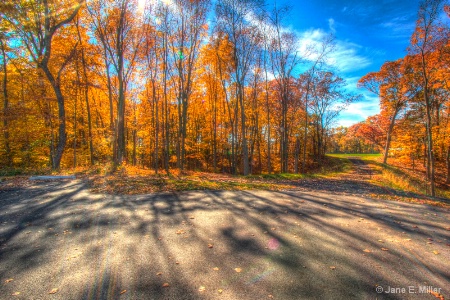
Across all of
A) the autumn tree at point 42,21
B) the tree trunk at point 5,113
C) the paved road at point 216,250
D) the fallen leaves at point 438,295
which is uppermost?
the autumn tree at point 42,21

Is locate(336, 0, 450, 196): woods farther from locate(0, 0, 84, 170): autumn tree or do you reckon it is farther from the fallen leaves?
locate(0, 0, 84, 170): autumn tree

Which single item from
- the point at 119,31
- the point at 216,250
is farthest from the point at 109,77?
the point at 216,250

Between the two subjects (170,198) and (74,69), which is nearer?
(170,198)

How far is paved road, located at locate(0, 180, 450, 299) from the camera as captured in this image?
8.98 feet

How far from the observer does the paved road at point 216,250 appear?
274 centimetres

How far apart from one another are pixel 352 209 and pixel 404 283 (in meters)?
3.72

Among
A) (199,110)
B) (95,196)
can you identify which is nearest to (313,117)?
(199,110)

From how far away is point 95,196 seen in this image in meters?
7.05

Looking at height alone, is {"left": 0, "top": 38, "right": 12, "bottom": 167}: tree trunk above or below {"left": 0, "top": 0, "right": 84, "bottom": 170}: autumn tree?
below

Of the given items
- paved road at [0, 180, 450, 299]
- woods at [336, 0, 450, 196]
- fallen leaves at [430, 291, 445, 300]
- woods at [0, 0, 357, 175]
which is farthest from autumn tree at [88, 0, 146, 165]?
woods at [336, 0, 450, 196]

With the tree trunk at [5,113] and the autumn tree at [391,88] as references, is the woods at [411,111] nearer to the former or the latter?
the autumn tree at [391,88]

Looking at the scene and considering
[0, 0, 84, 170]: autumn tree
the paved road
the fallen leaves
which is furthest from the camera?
[0, 0, 84, 170]: autumn tree

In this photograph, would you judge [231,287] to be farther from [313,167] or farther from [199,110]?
[313,167]

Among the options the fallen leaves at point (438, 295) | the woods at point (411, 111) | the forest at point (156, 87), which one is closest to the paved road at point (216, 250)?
the fallen leaves at point (438, 295)
